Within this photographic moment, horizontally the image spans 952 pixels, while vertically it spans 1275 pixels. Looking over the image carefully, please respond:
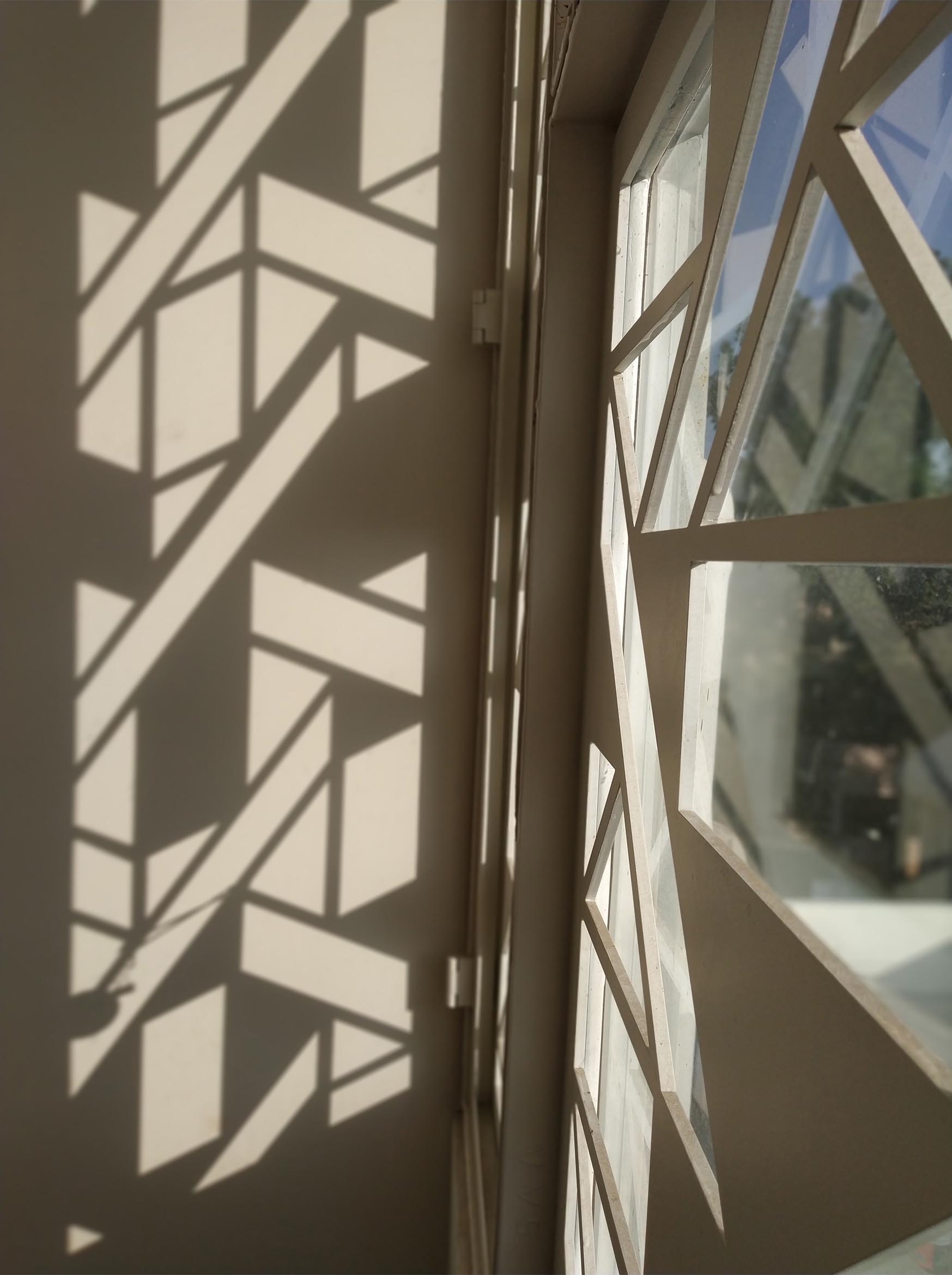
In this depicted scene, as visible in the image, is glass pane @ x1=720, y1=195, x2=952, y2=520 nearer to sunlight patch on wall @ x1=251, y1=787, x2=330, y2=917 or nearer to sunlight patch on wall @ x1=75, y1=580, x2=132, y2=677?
sunlight patch on wall @ x1=251, y1=787, x2=330, y2=917

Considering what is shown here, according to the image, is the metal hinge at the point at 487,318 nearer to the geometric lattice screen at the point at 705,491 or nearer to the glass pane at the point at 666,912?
the geometric lattice screen at the point at 705,491

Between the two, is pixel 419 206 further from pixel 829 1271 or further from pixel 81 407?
pixel 829 1271

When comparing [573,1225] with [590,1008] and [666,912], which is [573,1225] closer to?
[590,1008]

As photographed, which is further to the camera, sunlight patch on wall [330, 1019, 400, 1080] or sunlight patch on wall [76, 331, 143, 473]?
sunlight patch on wall [330, 1019, 400, 1080]

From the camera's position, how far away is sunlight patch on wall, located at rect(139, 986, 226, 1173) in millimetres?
2074

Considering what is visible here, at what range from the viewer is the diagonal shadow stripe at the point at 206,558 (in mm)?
1970

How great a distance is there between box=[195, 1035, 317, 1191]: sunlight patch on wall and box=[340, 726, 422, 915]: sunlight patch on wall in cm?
42

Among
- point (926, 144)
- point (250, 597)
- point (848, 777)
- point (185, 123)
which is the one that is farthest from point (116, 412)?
point (848, 777)

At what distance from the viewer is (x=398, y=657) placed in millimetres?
2012

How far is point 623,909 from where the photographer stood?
48.2 inches

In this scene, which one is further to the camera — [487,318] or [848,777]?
[848,777]

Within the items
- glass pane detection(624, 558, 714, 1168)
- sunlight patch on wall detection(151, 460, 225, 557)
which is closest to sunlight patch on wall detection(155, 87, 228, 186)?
sunlight patch on wall detection(151, 460, 225, 557)

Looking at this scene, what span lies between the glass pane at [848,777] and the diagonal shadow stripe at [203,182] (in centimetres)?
1034

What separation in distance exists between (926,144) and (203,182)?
1.85 meters
